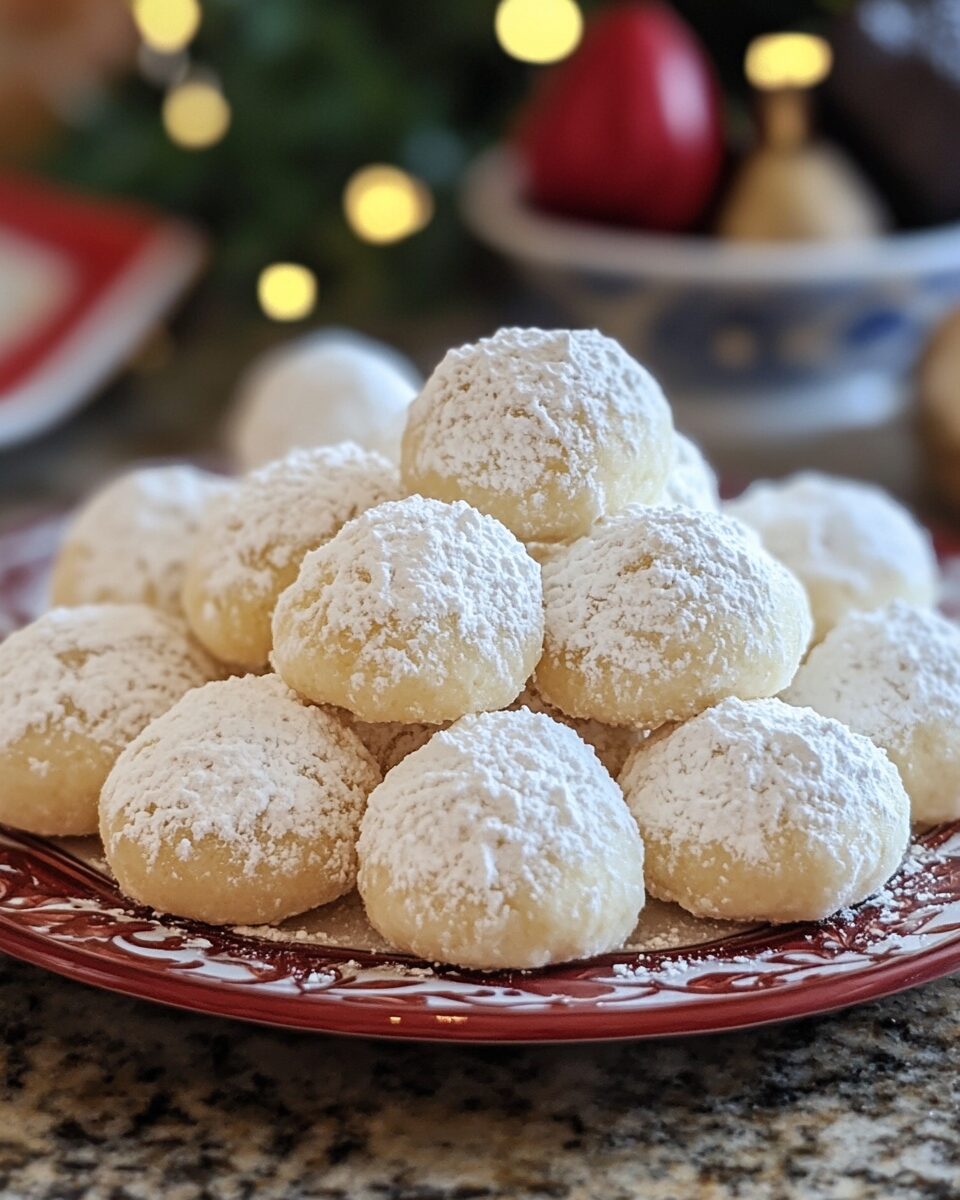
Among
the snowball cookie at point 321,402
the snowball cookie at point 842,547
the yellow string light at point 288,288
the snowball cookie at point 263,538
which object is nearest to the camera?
the snowball cookie at point 263,538

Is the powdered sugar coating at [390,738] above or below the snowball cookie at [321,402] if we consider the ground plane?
below

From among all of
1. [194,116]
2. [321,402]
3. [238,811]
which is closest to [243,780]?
[238,811]

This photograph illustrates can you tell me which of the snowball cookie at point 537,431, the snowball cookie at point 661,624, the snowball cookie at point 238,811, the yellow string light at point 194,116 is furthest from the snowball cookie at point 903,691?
the yellow string light at point 194,116

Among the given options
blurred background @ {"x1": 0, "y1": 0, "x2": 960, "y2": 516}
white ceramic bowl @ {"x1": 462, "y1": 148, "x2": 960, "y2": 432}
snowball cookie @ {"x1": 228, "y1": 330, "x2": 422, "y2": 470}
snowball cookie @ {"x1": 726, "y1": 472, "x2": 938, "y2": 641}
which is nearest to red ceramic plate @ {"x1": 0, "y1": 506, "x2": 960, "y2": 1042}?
snowball cookie @ {"x1": 726, "y1": 472, "x2": 938, "y2": 641}

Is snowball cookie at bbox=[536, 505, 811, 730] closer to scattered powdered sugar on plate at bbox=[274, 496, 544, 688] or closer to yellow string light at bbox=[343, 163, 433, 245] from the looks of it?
scattered powdered sugar on plate at bbox=[274, 496, 544, 688]

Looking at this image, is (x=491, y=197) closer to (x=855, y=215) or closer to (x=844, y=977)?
(x=855, y=215)

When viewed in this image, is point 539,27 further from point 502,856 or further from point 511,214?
point 502,856

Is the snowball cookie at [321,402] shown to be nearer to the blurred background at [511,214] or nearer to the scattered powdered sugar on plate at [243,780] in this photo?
the scattered powdered sugar on plate at [243,780]

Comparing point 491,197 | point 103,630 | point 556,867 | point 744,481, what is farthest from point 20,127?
point 556,867
